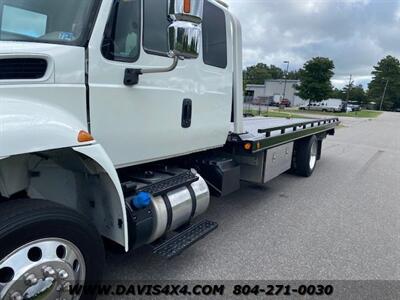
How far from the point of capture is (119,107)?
8.11 ft

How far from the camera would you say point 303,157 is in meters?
6.54

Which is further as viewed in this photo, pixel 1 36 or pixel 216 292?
pixel 216 292

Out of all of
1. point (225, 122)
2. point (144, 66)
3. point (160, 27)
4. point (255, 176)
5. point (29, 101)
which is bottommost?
point (255, 176)

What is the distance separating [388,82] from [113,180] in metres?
99.7

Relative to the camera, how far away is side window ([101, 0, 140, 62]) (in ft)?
7.52

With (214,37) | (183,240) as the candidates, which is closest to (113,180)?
(183,240)

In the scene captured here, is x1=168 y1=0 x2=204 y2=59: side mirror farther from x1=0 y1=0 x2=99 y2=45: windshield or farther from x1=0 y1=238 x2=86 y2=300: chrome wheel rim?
x1=0 y1=238 x2=86 y2=300: chrome wheel rim

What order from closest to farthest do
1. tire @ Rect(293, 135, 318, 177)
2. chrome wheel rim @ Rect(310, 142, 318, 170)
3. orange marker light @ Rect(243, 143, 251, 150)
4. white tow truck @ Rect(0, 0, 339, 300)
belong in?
white tow truck @ Rect(0, 0, 339, 300), orange marker light @ Rect(243, 143, 251, 150), tire @ Rect(293, 135, 318, 177), chrome wheel rim @ Rect(310, 142, 318, 170)

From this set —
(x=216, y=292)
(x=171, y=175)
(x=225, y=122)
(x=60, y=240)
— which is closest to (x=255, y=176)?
(x=225, y=122)

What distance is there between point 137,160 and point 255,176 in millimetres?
Result: 2221

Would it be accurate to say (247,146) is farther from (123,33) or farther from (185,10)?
(185,10)

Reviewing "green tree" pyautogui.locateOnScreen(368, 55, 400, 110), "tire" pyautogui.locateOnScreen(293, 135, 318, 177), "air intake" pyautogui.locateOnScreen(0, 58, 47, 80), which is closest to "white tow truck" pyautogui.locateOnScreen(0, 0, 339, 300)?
"air intake" pyautogui.locateOnScreen(0, 58, 47, 80)

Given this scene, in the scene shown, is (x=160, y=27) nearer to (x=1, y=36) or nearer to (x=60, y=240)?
(x=1, y=36)

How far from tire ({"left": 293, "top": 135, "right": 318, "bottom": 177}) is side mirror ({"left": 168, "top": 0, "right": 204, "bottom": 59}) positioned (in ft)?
15.8
